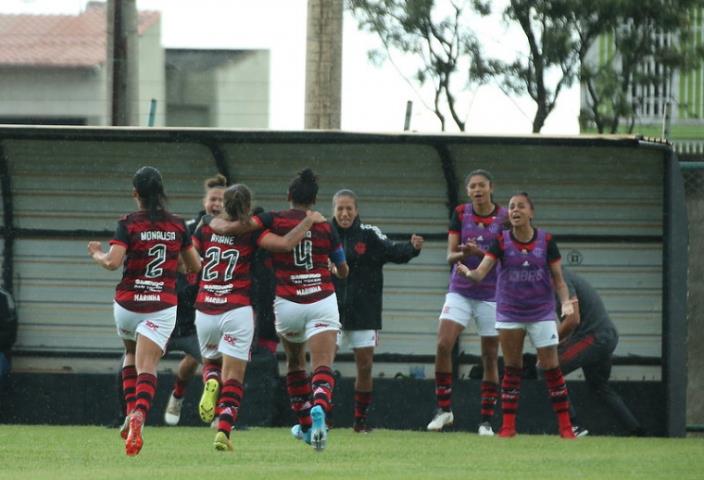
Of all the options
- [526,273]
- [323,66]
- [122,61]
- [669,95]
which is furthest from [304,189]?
[669,95]

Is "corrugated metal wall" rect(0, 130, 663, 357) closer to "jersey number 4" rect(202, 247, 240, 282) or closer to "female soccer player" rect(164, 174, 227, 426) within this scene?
"female soccer player" rect(164, 174, 227, 426)

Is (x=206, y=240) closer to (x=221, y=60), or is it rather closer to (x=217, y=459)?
(x=217, y=459)

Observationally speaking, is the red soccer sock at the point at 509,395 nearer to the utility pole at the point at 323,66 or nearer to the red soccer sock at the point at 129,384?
the red soccer sock at the point at 129,384

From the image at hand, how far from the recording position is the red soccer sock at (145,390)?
1100 centimetres

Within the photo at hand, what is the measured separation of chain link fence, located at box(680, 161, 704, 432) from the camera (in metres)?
14.8

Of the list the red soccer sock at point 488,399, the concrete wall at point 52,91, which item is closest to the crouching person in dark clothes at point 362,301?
the red soccer sock at point 488,399

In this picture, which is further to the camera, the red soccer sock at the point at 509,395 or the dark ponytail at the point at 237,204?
the red soccer sock at the point at 509,395

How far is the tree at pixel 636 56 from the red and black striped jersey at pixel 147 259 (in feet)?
66.8

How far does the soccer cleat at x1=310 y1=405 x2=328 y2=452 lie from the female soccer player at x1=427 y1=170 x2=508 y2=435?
2.45m

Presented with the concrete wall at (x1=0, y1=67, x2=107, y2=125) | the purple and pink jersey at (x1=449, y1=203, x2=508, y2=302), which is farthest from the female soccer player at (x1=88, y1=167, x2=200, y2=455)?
the concrete wall at (x1=0, y1=67, x2=107, y2=125)

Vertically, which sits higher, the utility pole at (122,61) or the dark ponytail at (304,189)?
the utility pole at (122,61)

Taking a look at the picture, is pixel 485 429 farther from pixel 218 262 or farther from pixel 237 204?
pixel 237 204

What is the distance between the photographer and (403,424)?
591 inches

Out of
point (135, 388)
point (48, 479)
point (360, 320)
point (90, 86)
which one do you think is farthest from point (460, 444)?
point (90, 86)
